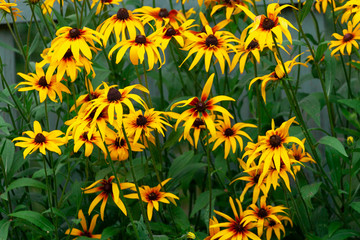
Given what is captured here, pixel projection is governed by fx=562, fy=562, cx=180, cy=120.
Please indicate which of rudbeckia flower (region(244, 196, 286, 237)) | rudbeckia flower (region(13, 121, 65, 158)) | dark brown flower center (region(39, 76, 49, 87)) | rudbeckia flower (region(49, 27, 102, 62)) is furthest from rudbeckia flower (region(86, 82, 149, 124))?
rudbeckia flower (region(244, 196, 286, 237))

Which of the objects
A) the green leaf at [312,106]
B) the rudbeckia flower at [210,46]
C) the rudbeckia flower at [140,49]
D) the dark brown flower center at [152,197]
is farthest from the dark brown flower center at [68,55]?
the green leaf at [312,106]

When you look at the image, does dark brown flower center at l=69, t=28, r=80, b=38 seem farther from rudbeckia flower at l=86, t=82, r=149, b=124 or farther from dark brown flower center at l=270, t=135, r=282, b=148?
dark brown flower center at l=270, t=135, r=282, b=148

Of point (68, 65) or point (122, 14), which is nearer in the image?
point (68, 65)

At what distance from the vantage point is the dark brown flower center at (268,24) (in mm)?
1315

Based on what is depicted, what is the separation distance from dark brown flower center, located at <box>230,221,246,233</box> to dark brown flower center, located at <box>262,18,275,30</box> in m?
0.51

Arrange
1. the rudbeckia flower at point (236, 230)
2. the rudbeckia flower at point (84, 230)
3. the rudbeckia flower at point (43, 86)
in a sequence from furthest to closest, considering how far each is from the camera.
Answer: the rudbeckia flower at point (84, 230) < the rudbeckia flower at point (43, 86) < the rudbeckia flower at point (236, 230)

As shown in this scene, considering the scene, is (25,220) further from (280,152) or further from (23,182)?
(280,152)

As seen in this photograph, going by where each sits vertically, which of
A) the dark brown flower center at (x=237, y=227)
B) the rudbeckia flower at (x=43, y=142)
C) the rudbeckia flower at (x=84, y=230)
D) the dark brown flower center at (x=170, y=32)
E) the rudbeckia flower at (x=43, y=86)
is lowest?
the rudbeckia flower at (x=84, y=230)

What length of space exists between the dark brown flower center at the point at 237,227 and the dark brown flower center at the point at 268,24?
1.66 ft

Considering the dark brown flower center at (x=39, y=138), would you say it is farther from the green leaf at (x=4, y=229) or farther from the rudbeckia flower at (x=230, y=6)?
the rudbeckia flower at (x=230, y=6)

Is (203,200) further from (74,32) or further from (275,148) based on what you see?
(74,32)

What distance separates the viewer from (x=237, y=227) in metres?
1.46

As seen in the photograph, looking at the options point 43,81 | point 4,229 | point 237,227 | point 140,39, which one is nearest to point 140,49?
point 140,39

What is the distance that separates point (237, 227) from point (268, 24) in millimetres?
524
